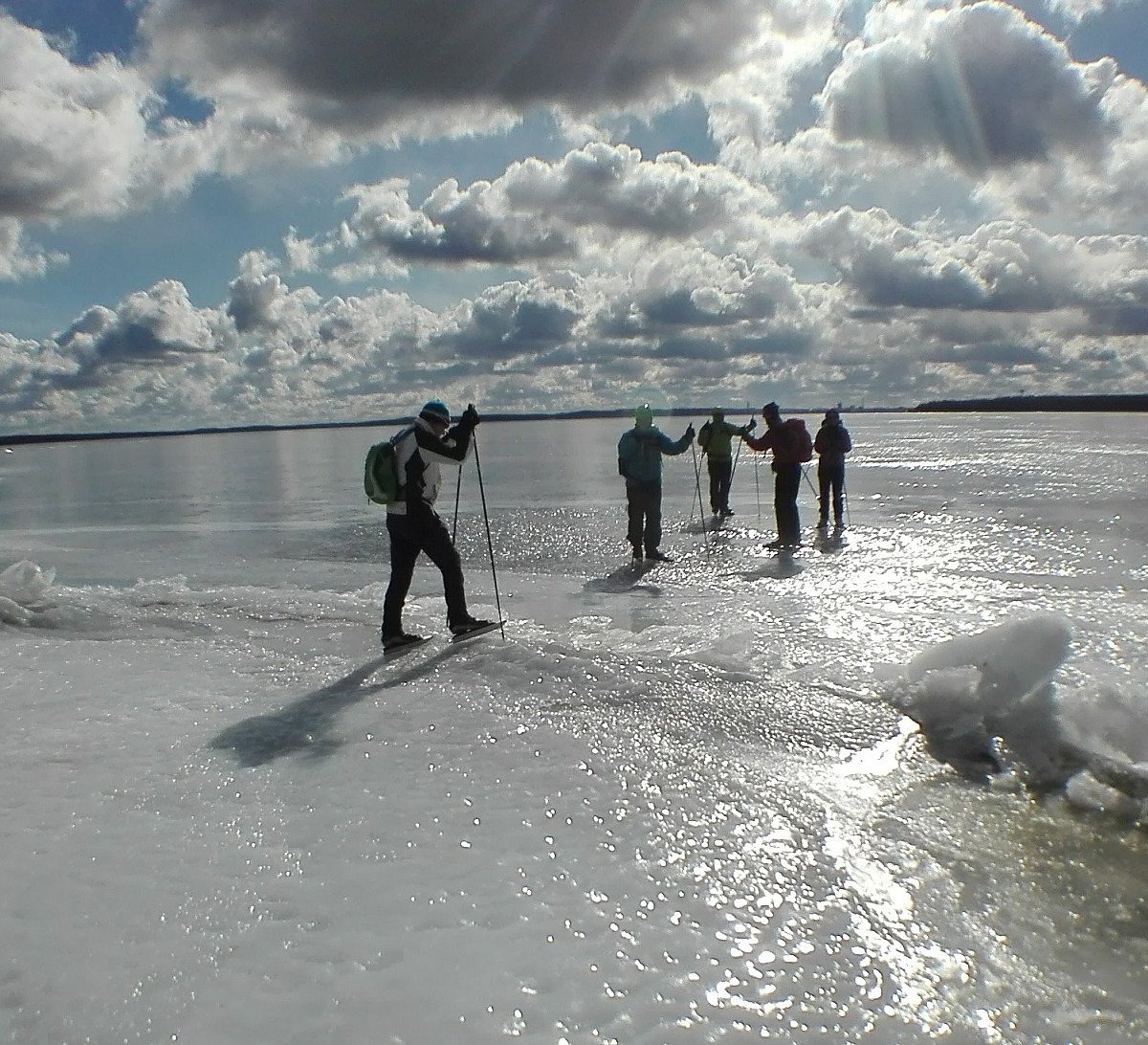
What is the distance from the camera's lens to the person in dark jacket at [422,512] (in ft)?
24.5

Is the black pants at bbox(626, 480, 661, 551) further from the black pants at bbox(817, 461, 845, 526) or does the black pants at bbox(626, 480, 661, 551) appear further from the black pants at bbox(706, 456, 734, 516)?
the black pants at bbox(706, 456, 734, 516)

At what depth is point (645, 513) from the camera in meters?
12.6

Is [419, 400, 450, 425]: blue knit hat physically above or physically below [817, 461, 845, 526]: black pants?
above

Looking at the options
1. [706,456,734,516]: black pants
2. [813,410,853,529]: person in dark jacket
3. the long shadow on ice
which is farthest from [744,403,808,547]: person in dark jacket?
the long shadow on ice

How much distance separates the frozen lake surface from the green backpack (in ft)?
4.19

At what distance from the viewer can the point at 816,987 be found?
2943mm

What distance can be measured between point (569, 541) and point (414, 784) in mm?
10083

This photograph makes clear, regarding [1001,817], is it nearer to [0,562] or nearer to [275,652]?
[275,652]

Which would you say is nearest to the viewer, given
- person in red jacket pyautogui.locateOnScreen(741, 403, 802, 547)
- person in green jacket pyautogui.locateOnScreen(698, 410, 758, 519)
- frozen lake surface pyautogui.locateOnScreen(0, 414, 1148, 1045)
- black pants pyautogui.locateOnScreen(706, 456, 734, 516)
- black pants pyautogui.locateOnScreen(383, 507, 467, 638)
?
frozen lake surface pyautogui.locateOnScreen(0, 414, 1148, 1045)

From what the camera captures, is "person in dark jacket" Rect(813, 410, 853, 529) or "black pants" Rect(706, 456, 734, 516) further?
"black pants" Rect(706, 456, 734, 516)

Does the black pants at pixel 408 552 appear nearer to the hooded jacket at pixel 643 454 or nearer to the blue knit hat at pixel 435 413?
the blue knit hat at pixel 435 413

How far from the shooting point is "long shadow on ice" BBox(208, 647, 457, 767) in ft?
16.9

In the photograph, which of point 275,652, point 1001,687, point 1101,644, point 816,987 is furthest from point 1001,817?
point 275,652

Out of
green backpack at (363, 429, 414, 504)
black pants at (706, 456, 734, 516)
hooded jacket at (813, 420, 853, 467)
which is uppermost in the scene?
green backpack at (363, 429, 414, 504)
